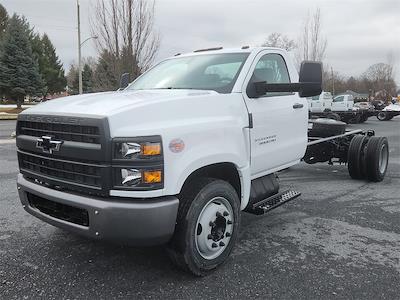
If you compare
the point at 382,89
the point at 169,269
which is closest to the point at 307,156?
the point at 169,269

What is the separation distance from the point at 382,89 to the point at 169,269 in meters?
94.4

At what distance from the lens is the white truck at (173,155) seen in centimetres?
298

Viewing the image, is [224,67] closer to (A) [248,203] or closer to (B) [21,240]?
(A) [248,203]

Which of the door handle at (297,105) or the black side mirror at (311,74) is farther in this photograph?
the door handle at (297,105)

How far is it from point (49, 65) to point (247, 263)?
5444 centimetres

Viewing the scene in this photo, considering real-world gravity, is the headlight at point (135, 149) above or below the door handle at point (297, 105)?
below

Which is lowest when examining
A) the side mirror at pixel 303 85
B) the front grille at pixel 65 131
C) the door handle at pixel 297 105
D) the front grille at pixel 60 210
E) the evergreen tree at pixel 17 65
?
the front grille at pixel 60 210

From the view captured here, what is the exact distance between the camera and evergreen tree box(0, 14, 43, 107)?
37.1m

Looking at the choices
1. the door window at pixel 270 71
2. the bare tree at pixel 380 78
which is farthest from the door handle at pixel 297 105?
the bare tree at pixel 380 78

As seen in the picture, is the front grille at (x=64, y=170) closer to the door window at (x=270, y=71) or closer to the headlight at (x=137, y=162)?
the headlight at (x=137, y=162)

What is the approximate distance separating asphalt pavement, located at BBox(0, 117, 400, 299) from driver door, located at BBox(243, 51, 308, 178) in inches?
32.6

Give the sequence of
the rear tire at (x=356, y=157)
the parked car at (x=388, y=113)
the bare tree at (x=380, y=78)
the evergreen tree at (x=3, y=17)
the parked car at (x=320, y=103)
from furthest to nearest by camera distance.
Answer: the bare tree at (x=380, y=78)
the evergreen tree at (x=3, y=17)
the parked car at (x=388, y=113)
the parked car at (x=320, y=103)
the rear tire at (x=356, y=157)

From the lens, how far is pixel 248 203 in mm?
4352

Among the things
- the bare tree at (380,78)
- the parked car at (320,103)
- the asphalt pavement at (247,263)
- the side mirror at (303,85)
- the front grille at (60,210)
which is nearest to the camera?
the front grille at (60,210)
